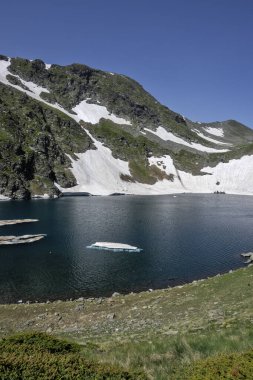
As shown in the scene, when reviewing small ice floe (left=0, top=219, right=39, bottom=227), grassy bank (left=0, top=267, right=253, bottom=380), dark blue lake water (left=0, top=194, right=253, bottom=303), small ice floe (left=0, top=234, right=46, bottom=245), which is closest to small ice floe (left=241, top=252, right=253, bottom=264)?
dark blue lake water (left=0, top=194, right=253, bottom=303)

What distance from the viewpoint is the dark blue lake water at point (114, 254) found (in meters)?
60.8

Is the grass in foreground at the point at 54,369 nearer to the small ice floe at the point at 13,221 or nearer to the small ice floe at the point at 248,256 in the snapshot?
the small ice floe at the point at 248,256

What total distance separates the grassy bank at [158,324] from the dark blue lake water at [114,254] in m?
9.84

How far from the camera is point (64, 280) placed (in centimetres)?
6331

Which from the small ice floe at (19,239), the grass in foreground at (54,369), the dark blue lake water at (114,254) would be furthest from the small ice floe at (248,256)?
the grass in foreground at (54,369)

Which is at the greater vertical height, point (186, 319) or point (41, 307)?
point (186, 319)

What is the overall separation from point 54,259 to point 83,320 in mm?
37035

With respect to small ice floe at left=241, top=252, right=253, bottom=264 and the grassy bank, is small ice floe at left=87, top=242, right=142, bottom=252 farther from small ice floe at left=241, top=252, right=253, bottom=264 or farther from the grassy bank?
the grassy bank

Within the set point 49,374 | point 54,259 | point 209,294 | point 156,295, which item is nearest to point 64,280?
point 54,259

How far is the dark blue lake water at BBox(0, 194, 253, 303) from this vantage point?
6084 centimetres

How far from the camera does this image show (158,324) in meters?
33.0

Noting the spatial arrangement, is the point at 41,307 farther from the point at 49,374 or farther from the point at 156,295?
the point at 49,374

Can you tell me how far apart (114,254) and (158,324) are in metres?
49.0

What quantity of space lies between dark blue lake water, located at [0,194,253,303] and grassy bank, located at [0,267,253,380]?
32.3 ft
